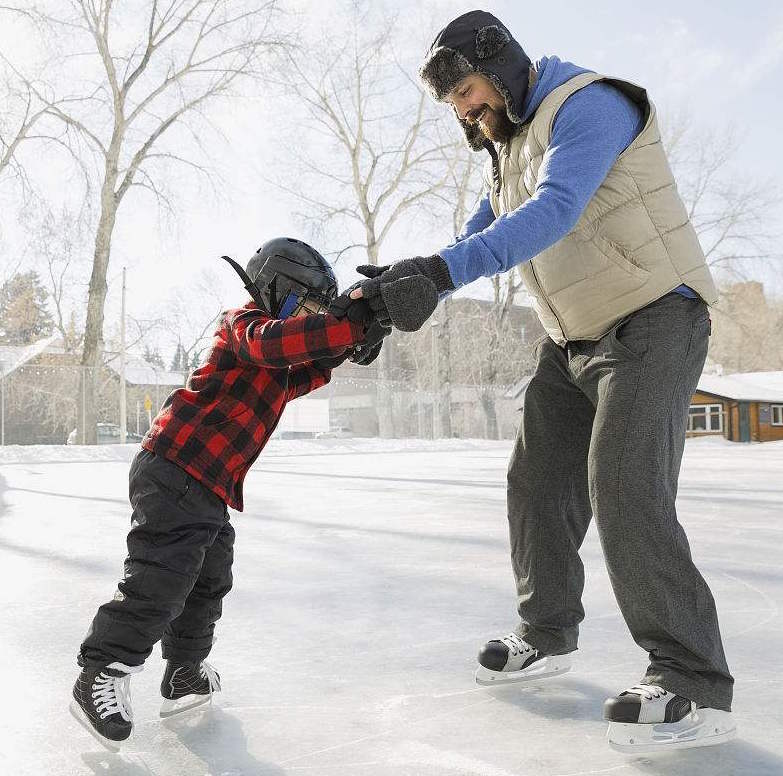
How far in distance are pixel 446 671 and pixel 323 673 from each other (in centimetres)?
32

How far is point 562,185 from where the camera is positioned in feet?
5.71

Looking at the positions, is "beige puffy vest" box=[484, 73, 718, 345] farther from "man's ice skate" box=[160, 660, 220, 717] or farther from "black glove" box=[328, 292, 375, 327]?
"man's ice skate" box=[160, 660, 220, 717]

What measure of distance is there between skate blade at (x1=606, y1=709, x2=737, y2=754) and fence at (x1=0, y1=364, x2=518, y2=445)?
19.5m

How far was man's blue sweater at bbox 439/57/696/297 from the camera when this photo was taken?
66.6 inches

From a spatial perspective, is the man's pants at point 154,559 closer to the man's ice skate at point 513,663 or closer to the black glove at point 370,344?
the black glove at point 370,344

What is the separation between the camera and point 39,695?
205 centimetres

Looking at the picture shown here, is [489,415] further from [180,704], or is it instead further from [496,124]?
[180,704]

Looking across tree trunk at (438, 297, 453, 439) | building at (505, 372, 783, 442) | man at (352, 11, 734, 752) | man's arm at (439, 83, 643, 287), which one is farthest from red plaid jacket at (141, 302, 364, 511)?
building at (505, 372, 783, 442)

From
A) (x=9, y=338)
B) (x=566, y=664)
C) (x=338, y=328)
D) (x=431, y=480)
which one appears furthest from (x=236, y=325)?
(x=9, y=338)

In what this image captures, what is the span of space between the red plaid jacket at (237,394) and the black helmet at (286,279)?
51mm

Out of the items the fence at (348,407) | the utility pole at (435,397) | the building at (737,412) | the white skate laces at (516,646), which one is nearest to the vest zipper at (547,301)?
the white skate laces at (516,646)

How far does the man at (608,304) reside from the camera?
1.73m

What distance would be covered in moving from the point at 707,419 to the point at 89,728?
115ft

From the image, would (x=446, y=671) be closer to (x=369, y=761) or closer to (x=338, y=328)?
(x=369, y=761)
